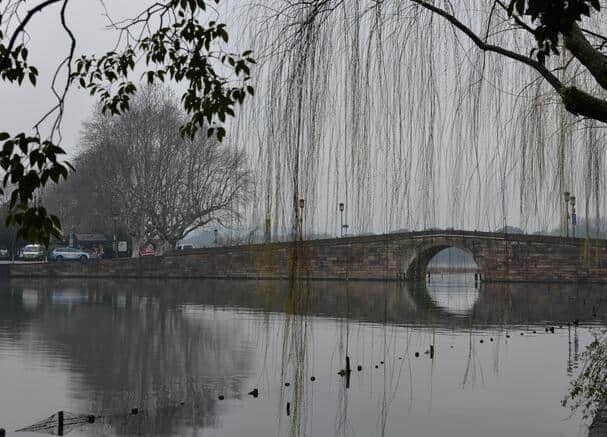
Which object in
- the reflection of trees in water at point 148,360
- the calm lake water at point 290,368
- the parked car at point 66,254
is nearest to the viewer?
the calm lake water at point 290,368

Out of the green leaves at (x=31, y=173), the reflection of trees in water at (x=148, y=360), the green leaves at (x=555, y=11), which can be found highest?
the green leaves at (x=555, y=11)

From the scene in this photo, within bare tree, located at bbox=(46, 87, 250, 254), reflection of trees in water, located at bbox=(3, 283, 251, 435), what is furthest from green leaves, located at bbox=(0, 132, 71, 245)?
bare tree, located at bbox=(46, 87, 250, 254)

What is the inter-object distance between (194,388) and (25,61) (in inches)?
382

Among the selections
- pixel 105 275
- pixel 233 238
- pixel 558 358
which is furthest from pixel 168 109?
pixel 233 238

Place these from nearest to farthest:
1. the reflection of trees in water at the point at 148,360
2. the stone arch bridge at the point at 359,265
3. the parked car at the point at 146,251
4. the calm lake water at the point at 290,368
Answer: the calm lake water at the point at 290,368 → the reflection of trees in water at the point at 148,360 → the stone arch bridge at the point at 359,265 → the parked car at the point at 146,251

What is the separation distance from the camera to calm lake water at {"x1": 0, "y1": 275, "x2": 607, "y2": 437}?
1016cm

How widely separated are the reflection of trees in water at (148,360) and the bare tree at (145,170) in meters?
19.9

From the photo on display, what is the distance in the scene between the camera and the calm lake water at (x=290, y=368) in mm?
10164

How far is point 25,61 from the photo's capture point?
14.1ft

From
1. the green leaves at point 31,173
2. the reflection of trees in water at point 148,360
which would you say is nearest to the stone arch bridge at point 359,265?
the reflection of trees in water at point 148,360

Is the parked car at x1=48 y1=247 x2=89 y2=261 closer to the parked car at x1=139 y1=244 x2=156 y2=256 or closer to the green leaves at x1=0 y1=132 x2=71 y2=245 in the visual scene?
the parked car at x1=139 y1=244 x2=156 y2=256

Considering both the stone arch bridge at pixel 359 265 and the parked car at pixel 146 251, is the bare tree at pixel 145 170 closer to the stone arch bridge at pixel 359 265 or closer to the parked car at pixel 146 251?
the stone arch bridge at pixel 359 265

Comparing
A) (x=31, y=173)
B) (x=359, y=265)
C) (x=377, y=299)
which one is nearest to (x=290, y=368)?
(x=31, y=173)

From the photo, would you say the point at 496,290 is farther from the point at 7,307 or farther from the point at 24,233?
the point at 24,233
